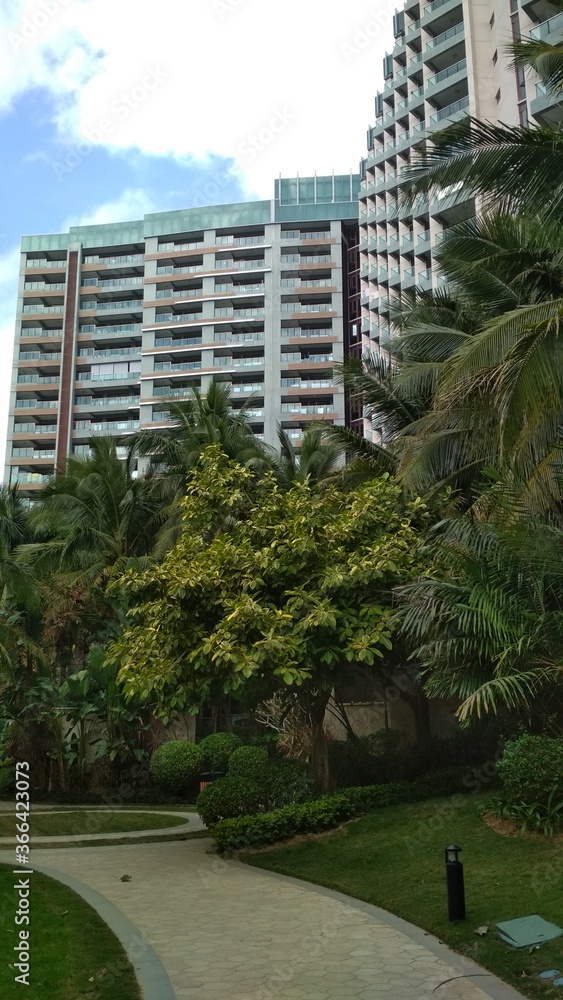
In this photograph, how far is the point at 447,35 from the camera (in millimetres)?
57250

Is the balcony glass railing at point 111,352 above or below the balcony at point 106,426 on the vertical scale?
above

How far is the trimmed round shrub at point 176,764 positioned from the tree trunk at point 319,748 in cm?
741

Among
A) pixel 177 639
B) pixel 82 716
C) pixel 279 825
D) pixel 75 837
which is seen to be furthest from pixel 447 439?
pixel 82 716

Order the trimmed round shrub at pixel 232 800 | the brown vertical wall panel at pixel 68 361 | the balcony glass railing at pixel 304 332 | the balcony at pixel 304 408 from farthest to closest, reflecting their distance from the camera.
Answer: the brown vertical wall panel at pixel 68 361
the balcony glass railing at pixel 304 332
the balcony at pixel 304 408
the trimmed round shrub at pixel 232 800

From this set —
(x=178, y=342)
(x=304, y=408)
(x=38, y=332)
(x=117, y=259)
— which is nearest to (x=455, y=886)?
(x=304, y=408)

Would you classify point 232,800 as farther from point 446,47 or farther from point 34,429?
point 34,429

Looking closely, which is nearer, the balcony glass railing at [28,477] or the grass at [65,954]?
the grass at [65,954]

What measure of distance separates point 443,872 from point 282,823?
139 inches

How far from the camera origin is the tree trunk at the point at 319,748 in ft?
49.9

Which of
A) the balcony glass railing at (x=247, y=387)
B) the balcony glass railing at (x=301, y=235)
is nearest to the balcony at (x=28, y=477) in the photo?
the balcony glass railing at (x=247, y=387)

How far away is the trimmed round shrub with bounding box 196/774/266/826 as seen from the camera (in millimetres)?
14133

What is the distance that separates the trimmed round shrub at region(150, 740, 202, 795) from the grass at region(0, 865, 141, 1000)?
38.5 feet

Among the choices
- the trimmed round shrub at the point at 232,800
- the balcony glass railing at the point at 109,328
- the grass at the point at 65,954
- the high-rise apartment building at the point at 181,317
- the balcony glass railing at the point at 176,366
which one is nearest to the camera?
the grass at the point at 65,954

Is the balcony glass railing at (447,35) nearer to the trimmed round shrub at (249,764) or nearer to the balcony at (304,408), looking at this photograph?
the balcony at (304,408)
